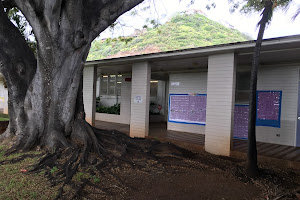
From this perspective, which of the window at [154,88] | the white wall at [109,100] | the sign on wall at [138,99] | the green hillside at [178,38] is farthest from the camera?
the green hillside at [178,38]

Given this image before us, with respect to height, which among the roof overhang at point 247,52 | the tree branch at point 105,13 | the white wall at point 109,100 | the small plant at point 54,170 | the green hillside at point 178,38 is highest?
the green hillside at point 178,38

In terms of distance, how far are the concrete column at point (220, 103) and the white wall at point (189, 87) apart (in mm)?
2948

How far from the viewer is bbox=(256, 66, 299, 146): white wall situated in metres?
7.71

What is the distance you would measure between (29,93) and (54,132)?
1.21 meters

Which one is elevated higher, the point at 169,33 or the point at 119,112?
the point at 169,33

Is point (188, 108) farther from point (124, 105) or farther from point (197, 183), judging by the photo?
point (197, 183)

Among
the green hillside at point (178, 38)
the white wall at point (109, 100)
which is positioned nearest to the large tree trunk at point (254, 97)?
the white wall at point (109, 100)

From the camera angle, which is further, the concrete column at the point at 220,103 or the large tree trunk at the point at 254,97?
the concrete column at the point at 220,103

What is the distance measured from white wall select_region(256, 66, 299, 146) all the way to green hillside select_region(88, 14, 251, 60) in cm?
3901

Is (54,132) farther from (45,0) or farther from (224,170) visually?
(224,170)

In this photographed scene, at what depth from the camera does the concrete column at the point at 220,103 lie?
6609 mm

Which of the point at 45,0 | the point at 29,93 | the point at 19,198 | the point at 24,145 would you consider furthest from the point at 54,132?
the point at 45,0

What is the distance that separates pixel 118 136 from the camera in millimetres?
6770

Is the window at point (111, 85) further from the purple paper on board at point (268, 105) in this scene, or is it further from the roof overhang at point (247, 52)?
the purple paper on board at point (268, 105)
